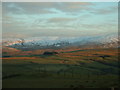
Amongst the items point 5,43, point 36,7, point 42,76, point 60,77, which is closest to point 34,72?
point 42,76

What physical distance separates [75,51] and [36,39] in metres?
1.17

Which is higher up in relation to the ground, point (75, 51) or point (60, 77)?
point (75, 51)

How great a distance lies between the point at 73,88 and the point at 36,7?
8.38 ft

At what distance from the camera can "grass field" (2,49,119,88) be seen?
690cm

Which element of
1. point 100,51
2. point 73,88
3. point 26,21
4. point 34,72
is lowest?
point 73,88

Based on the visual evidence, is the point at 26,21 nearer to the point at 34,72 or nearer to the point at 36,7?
the point at 36,7

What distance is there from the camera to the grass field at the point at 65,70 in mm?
6902

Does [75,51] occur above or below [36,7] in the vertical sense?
below

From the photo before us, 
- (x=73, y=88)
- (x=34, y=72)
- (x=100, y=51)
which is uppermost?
(x=100, y=51)

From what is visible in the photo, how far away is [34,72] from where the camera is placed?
273 inches

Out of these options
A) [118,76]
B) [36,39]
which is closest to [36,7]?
[36,39]

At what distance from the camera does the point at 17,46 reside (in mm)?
7020

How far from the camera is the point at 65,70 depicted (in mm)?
6930

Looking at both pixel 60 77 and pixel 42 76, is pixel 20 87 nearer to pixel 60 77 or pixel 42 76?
pixel 42 76
